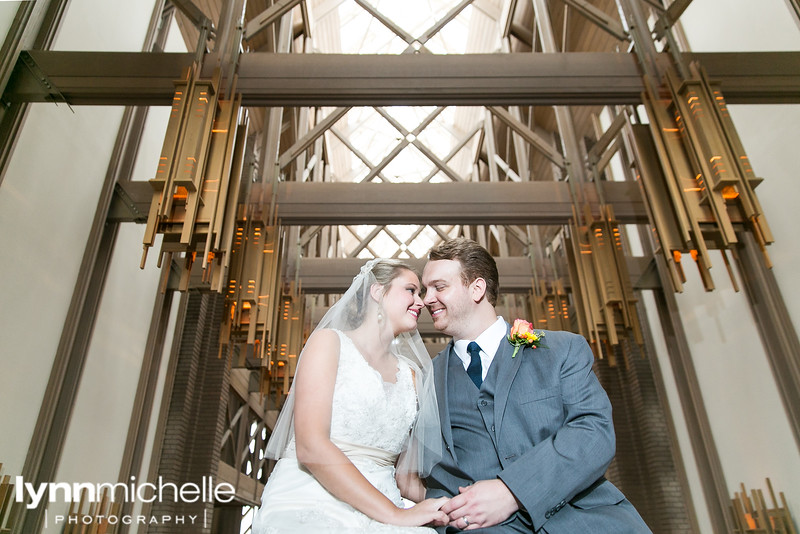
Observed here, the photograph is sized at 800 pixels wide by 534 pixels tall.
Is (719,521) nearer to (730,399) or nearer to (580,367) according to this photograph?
(730,399)

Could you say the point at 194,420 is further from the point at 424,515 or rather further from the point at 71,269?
the point at 424,515

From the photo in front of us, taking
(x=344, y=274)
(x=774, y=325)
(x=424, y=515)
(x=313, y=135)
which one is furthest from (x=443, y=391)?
(x=344, y=274)

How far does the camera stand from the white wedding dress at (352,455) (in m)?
1.82

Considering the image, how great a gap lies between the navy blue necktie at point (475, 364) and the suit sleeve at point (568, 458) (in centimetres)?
32

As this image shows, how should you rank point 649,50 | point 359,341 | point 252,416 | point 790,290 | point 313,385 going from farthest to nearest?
point 252,416 < point 790,290 < point 649,50 < point 359,341 < point 313,385

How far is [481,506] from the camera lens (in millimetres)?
1727

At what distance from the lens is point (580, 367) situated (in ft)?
6.55

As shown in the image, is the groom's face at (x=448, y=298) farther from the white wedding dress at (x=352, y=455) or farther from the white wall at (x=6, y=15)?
the white wall at (x=6, y=15)

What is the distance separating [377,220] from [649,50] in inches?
142

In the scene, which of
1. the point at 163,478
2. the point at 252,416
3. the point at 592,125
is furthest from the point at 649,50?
the point at 252,416

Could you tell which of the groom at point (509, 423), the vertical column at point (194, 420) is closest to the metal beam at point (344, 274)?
the vertical column at point (194, 420)

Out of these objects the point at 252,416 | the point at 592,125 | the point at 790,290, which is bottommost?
the point at 790,290

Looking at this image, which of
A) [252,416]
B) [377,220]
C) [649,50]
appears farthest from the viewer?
[252,416]

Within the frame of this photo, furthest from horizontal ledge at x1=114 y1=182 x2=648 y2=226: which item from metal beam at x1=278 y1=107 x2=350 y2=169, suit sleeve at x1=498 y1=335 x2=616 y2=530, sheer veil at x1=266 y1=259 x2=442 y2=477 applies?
suit sleeve at x1=498 y1=335 x2=616 y2=530
